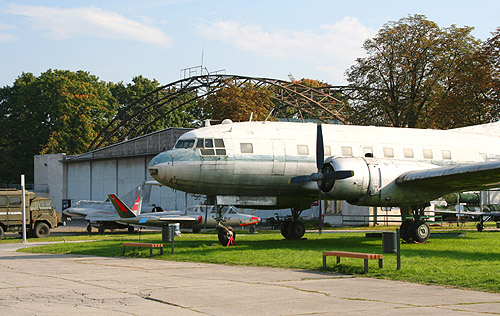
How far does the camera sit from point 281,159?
968 inches

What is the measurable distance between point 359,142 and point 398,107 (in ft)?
101

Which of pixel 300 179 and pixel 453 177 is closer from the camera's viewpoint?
pixel 453 177

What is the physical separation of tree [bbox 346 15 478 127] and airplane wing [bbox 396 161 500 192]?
3025cm

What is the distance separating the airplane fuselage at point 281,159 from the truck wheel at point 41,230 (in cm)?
1782

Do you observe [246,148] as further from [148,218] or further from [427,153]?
[148,218]

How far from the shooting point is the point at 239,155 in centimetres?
2397


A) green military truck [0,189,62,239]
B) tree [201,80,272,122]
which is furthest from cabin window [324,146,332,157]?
Result: tree [201,80,272,122]

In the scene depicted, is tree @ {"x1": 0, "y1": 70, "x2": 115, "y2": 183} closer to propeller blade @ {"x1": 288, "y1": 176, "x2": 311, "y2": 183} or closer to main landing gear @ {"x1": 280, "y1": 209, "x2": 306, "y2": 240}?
→ main landing gear @ {"x1": 280, "y1": 209, "x2": 306, "y2": 240}

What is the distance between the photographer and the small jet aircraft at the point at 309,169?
23.2 meters

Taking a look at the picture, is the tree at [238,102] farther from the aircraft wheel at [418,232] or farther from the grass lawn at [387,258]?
the aircraft wheel at [418,232]

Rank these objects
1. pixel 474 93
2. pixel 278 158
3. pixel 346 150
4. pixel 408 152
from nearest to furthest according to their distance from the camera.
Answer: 1. pixel 278 158
2. pixel 346 150
3. pixel 408 152
4. pixel 474 93

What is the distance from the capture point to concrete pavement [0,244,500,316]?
10.3 metres

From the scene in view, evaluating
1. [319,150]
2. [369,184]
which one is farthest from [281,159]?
[369,184]

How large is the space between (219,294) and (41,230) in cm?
2925
